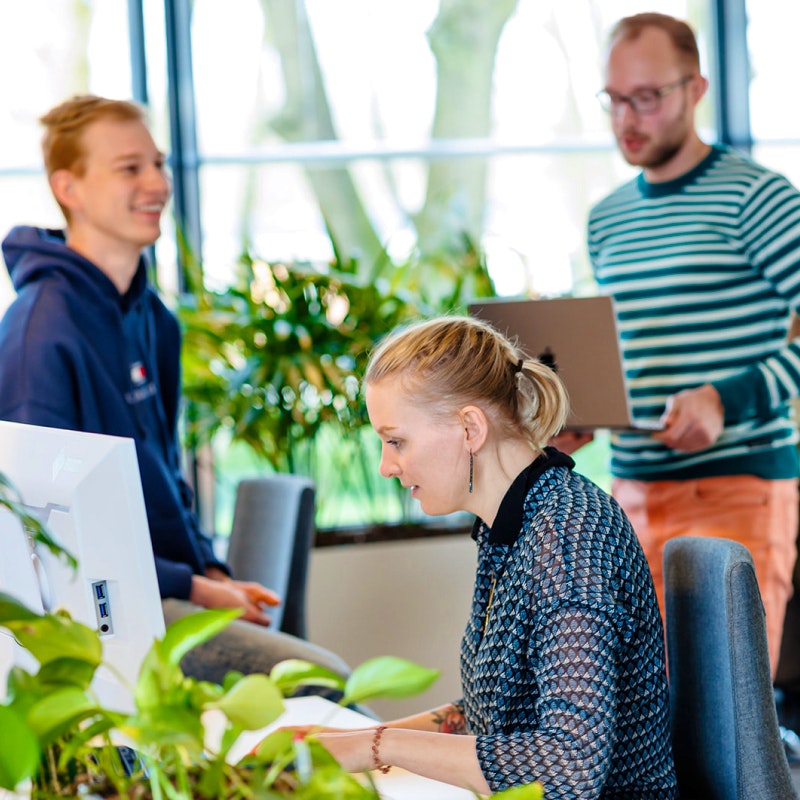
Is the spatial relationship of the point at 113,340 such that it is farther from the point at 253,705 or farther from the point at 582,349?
the point at 253,705

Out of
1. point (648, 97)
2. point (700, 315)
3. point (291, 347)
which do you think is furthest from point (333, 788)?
point (291, 347)

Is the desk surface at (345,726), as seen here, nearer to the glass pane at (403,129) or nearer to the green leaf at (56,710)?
the green leaf at (56,710)

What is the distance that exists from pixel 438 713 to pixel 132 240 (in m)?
1.22

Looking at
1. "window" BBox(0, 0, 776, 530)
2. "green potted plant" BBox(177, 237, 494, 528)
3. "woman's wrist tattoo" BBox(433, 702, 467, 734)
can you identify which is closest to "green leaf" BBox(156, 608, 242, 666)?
"woman's wrist tattoo" BBox(433, 702, 467, 734)

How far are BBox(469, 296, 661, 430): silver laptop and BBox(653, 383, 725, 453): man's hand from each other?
5 cm

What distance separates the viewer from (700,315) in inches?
93.5

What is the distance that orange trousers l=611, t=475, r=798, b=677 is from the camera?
2.28 metres

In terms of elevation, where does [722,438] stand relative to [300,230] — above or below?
below

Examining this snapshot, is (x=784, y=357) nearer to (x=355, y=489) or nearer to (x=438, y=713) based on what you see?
(x=438, y=713)

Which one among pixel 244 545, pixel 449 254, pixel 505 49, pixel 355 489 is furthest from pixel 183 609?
pixel 505 49

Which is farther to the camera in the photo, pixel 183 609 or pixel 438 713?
pixel 183 609

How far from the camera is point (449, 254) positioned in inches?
157

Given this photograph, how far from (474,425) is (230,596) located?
2.93ft

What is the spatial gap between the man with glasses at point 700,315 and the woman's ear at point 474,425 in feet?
2.68
